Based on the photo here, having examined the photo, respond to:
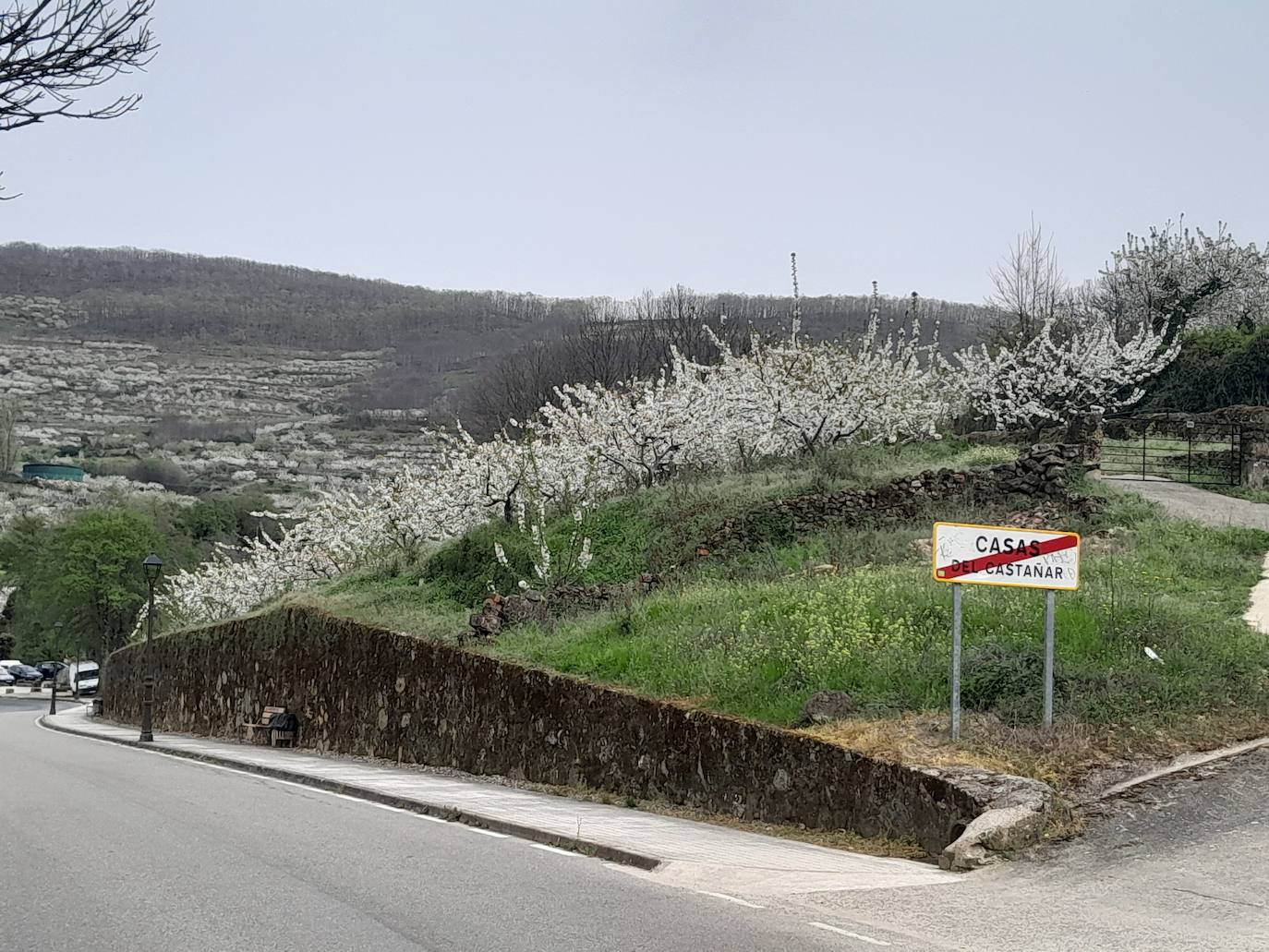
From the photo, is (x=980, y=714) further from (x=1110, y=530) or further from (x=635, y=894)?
(x=1110, y=530)

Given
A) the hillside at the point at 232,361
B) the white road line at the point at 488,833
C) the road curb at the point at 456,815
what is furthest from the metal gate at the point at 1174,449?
the hillside at the point at 232,361

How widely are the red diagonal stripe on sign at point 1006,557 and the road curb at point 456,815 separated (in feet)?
11.9

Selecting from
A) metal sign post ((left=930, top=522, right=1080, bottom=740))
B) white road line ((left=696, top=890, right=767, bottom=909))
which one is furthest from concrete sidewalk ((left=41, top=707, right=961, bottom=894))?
metal sign post ((left=930, top=522, right=1080, bottom=740))

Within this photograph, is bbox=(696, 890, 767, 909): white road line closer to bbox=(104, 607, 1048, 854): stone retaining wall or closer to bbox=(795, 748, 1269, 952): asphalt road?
bbox=(795, 748, 1269, 952): asphalt road

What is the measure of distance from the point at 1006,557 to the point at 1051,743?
5.33 feet

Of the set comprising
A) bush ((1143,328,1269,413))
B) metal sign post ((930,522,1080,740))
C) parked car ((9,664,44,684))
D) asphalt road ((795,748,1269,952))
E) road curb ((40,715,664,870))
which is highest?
bush ((1143,328,1269,413))

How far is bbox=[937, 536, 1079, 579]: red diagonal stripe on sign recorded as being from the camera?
11797mm

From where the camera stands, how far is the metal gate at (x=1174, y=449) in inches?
1021

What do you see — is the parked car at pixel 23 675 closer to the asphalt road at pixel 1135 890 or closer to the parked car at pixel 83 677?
the parked car at pixel 83 677

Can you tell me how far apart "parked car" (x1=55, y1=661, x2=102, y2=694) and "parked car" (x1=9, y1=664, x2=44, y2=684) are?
16.0 ft

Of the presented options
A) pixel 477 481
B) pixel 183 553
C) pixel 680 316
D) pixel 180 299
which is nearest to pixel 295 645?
pixel 477 481

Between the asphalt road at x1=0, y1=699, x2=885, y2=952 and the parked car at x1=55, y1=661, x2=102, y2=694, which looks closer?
the asphalt road at x1=0, y1=699, x2=885, y2=952

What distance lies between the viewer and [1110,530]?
19531 millimetres

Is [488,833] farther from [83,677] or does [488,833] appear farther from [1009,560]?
[83,677]
